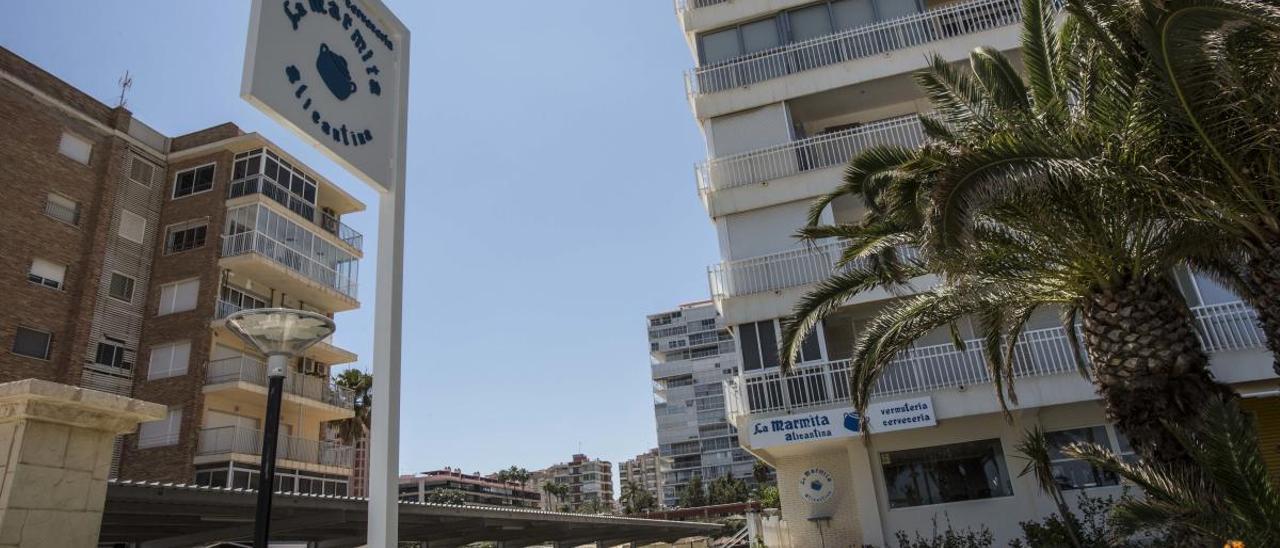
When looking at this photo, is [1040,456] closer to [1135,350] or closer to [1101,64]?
[1135,350]

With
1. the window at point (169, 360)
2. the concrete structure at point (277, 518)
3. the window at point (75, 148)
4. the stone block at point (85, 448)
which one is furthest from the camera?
the window at point (169, 360)

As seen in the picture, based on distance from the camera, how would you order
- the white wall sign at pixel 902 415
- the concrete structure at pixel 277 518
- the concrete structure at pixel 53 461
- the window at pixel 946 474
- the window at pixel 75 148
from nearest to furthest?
1. the concrete structure at pixel 53 461
2. the concrete structure at pixel 277 518
3. the white wall sign at pixel 902 415
4. the window at pixel 946 474
5. the window at pixel 75 148

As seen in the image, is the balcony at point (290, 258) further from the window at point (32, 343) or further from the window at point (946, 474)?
the window at point (946, 474)

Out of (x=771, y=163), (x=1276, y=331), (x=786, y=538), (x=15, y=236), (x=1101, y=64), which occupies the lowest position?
(x=786, y=538)

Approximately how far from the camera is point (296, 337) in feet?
17.2

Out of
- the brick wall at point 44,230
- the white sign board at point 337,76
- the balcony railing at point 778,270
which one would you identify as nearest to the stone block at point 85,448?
the white sign board at point 337,76

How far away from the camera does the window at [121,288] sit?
28.3 metres

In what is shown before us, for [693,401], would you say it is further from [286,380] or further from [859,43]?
[859,43]

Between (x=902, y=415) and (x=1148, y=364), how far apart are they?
7.03 m

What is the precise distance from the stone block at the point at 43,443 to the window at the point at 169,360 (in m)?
27.7

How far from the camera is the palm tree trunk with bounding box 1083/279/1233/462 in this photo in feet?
28.5

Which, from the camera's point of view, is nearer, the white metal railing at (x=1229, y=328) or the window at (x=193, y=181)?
the white metal railing at (x=1229, y=328)

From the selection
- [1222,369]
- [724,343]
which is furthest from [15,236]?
[724,343]

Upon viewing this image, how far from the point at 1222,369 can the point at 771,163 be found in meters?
9.85
